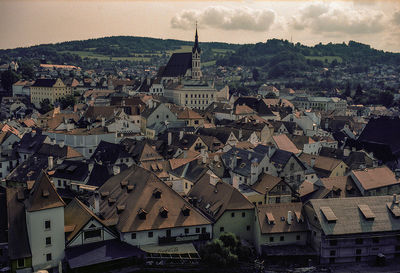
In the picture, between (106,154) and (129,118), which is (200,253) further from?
(129,118)

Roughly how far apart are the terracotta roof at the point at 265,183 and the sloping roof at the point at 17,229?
2540 cm

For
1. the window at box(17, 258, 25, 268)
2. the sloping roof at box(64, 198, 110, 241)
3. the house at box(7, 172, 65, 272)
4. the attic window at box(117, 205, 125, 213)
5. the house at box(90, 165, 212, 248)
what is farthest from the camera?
the attic window at box(117, 205, 125, 213)

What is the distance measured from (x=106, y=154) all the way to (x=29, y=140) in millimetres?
17563

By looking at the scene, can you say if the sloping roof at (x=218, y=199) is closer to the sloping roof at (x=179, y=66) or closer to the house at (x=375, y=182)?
the house at (x=375, y=182)

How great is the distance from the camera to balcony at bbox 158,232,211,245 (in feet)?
134

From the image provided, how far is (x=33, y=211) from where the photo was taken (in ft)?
119

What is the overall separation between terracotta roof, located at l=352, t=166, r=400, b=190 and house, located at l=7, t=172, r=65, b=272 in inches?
1398

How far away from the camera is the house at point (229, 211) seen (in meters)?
42.9

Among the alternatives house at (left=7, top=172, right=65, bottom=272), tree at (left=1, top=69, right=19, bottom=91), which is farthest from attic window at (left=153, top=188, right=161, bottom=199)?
tree at (left=1, top=69, right=19, bottom=91)

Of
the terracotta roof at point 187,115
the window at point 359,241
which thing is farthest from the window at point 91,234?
the terracotta roof at point 187,115

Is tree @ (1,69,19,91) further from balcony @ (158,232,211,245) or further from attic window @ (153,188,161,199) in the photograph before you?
balcony @ (158,232,211,245)

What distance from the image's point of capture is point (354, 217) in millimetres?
42844

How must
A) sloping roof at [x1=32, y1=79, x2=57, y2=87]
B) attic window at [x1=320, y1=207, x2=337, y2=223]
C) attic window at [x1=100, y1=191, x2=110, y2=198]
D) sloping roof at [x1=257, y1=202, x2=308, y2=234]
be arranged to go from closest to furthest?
1. attic window at [x1=320, y1=207, x2=337, y2=223]
2. sloping roof at [x1=257, y1=202, x2=308, y2=234]
3. attic window at [x1=100, y1=191, x2=110, y2=198]
4. sloping roof at [x1=32, y1=79, x2=57, y2=87]

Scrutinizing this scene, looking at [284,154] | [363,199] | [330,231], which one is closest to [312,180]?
[284,154]
